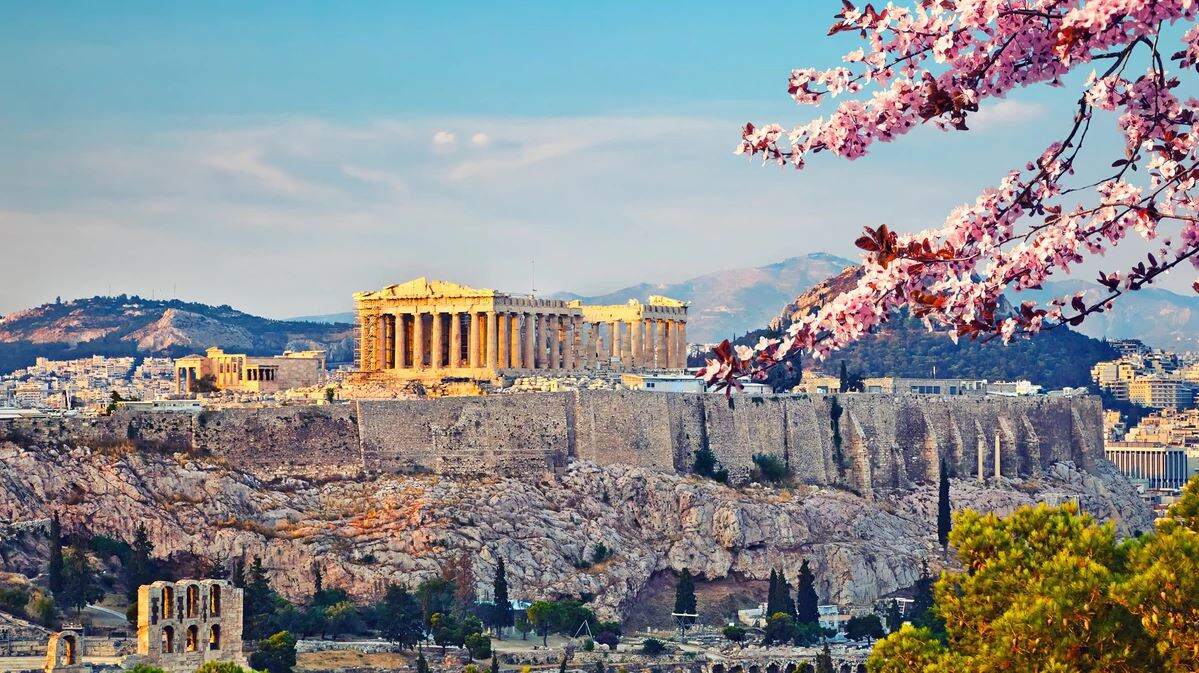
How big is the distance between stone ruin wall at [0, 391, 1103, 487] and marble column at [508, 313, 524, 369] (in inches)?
236

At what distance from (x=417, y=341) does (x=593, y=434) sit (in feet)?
28.7

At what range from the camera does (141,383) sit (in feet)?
474

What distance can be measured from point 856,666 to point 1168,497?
232 feet

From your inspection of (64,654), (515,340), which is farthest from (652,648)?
(515,340)

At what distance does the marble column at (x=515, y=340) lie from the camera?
275ft

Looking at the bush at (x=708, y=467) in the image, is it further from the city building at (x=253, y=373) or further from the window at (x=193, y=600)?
the window at (x=193, y=600)

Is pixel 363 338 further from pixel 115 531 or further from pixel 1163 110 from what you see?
pixel 1163 110

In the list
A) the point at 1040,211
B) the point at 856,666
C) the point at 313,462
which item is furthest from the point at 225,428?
the point at 1040,211

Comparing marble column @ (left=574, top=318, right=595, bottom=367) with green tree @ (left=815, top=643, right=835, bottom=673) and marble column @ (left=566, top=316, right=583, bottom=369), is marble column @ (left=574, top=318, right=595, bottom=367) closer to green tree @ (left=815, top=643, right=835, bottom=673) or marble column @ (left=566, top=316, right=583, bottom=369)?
marble column @ (left=566, top=316, right=583, bottom=369)

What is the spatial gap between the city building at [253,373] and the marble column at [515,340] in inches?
349

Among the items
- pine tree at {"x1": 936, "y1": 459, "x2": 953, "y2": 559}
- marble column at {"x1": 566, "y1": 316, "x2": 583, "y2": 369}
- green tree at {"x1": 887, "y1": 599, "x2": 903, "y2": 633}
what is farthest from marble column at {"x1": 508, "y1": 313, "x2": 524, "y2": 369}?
green tree at {"x1": 887, "y1": 599, "x2": 903, "y2": 633}

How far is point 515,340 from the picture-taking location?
8400 centimetres

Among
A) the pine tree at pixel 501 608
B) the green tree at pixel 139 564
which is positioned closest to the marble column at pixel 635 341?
the pine tree at pixel 501 608

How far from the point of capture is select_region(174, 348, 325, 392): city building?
8675cm
